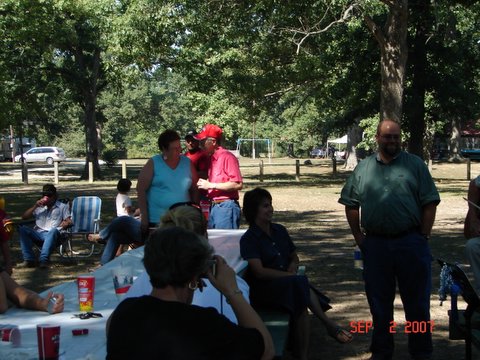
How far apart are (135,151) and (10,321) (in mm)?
76004

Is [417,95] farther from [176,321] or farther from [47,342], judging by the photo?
[176,321]

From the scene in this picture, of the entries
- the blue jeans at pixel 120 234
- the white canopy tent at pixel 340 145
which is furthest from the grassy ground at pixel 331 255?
the white canopy tent at pixel 340 145

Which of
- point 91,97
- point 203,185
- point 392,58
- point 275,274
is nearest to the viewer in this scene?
point 275,274

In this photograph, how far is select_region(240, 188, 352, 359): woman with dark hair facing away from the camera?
19.0 ft

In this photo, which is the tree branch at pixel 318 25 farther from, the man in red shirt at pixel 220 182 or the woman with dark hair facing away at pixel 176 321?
the woman with dark hair facing away at pixel 176 321

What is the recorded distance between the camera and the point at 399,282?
581 centimetres

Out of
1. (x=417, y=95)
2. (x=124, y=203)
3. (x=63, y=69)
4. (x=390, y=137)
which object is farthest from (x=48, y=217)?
(x=63, y=69)

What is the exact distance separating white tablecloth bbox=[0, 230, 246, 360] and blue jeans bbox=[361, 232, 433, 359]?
985 millimetres

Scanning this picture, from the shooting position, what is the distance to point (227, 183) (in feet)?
26.4

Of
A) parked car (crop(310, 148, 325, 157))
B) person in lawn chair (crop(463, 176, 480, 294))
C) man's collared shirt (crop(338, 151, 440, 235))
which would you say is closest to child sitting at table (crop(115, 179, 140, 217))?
man's collared shirt (crop(338, 151, 440, 235))

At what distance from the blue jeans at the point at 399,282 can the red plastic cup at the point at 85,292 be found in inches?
A: 76.3

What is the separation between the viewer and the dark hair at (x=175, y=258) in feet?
9.72

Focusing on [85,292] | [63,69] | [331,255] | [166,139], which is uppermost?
[63,69]

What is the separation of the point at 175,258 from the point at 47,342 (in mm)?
1531
